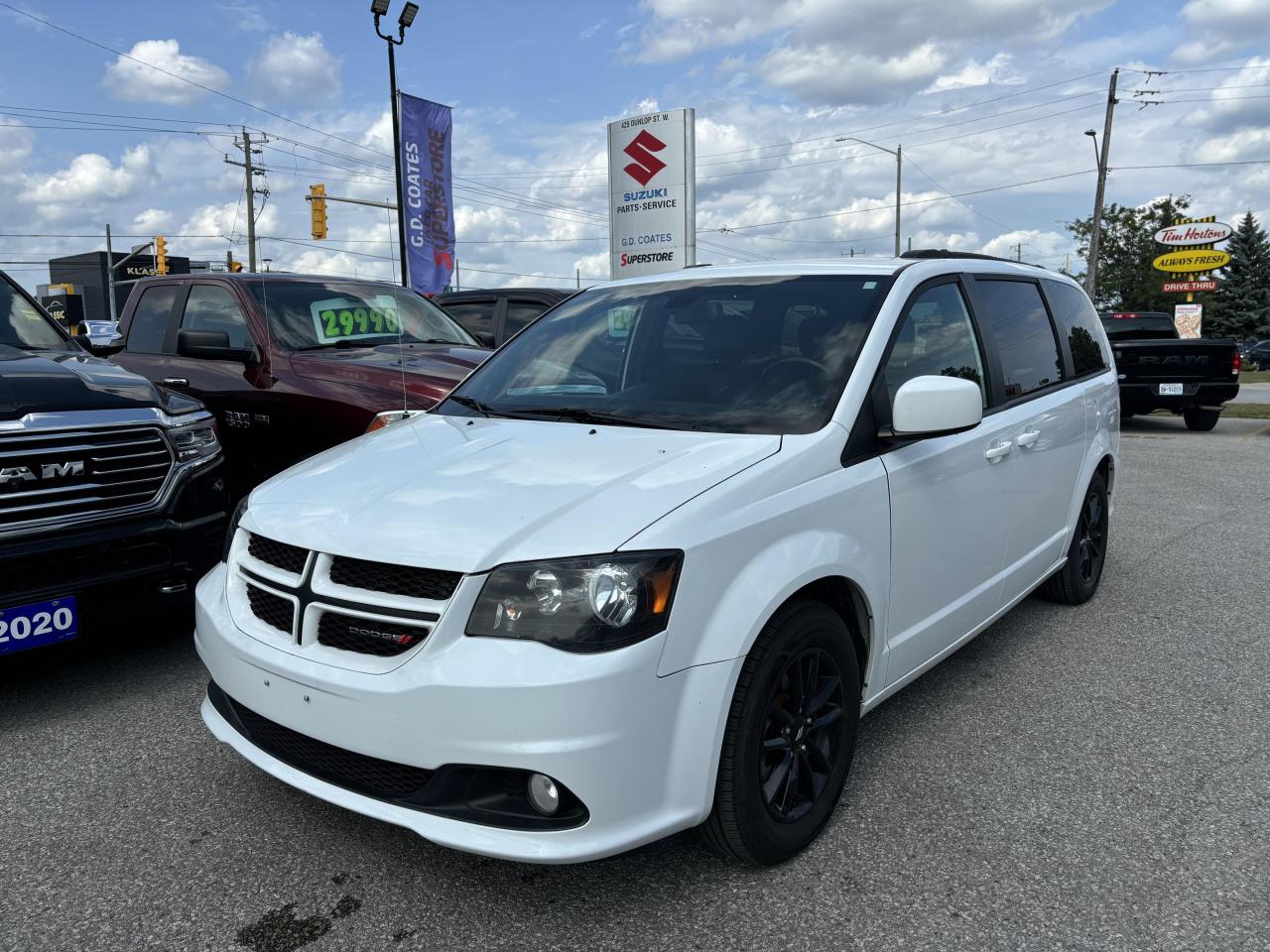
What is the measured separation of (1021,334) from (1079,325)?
3.33ft

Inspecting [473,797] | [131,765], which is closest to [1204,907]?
[473,797]

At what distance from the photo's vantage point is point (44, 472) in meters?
3.62

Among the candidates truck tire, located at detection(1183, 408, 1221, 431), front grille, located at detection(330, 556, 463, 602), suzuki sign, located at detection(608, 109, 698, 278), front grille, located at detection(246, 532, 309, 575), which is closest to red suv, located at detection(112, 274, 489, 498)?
front grille, located at detection(246, 532, 309, 575)

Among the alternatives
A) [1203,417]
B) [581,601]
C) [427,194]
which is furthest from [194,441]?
[1203,417]

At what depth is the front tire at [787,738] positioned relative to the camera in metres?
2.38

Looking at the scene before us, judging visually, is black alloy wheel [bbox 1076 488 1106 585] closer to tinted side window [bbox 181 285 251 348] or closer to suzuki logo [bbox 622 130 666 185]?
tinted side window [bbox 181 285 251 348]

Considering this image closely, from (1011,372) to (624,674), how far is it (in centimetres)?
260

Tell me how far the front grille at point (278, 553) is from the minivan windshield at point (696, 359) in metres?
1.01

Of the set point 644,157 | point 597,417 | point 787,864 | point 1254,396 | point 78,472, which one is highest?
point 644,157

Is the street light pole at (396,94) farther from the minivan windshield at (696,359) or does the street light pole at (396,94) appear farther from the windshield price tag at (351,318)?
the minivan windshield at (696,359)

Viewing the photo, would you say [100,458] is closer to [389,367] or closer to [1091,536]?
[389,367]

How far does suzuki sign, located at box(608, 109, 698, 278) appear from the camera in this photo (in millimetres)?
15602

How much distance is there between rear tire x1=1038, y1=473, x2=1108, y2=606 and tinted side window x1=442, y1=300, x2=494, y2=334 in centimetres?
689

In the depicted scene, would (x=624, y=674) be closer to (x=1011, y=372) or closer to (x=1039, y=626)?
(x=1011, y=372)
